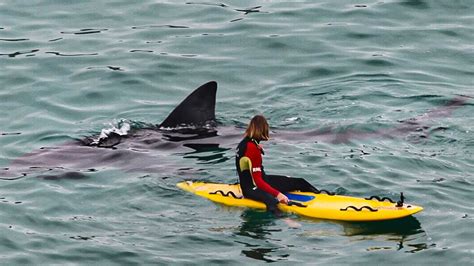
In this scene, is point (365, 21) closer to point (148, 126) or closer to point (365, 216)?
point (148, 126)

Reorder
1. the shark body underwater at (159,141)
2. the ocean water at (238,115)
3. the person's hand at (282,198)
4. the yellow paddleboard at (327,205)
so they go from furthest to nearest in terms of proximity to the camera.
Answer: the shark body underwater at (159,141)
the person's hand at (282,198)
the yellow paddleboard at (327,205)
the ocean water at (238,115)

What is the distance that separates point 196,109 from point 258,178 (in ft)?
10.9

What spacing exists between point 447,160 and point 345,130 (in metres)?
2.04

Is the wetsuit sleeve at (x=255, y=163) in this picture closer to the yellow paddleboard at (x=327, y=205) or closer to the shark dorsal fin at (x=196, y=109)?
the yellow paddleboard at (x=327, y=205)

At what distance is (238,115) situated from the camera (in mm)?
20766

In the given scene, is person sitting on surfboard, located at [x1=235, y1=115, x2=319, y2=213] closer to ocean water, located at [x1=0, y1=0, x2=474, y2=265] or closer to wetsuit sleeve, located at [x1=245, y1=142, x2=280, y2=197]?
wetsuit sleeve, located at [x1=245, y1=142, x2=280, y2=197]

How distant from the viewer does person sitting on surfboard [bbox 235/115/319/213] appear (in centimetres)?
1633

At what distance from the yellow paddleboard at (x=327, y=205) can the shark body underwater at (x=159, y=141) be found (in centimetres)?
143

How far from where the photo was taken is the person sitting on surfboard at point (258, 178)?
53.6 ft

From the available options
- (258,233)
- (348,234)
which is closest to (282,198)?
(258,233)

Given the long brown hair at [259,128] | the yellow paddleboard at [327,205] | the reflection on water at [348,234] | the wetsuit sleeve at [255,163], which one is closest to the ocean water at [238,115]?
the reflection on water at [348,234]

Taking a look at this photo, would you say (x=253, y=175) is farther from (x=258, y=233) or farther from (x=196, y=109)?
(x=196, y=109)

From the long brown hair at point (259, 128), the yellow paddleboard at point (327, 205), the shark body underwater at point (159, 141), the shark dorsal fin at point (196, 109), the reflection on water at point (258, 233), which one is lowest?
the reflection on water at point (258, 233)

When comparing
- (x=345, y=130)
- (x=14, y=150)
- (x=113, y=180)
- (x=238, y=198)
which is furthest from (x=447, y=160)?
(x=14, y=150)
